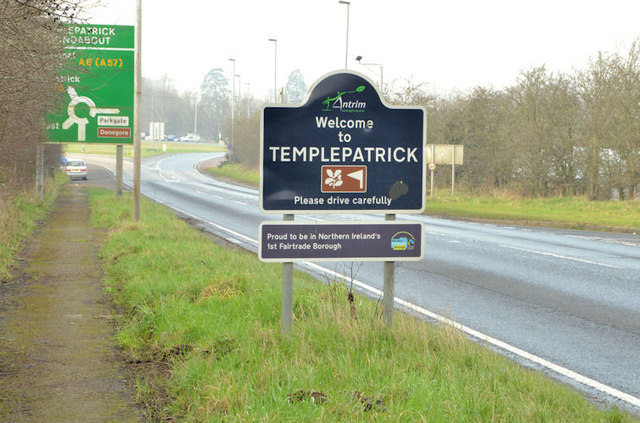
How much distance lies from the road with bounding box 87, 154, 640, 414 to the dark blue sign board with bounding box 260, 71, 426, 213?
1200mm

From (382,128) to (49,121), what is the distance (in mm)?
21762

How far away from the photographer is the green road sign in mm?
25453

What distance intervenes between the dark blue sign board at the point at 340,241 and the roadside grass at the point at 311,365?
0.58 meters

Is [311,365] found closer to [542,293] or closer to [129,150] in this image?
[542,293]

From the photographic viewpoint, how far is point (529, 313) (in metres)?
9.66

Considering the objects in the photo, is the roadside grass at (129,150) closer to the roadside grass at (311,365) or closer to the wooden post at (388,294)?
the roadside grass at (311,365)

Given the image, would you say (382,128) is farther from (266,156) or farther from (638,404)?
(638,404)

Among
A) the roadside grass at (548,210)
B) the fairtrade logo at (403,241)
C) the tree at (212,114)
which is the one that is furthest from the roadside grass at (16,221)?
the tree at (212,114)

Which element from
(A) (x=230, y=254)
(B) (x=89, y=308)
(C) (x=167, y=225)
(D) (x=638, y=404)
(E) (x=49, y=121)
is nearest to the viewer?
(D) (x=638, y=404)

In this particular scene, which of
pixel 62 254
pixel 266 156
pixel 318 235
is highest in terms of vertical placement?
pixel 266 156

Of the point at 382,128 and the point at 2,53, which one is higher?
the point at 2,53

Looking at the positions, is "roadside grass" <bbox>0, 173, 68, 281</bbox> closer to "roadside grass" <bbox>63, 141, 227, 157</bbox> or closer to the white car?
the white car

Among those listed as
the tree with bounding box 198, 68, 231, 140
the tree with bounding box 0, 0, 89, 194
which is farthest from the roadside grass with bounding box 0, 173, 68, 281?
the tree with bounding box 198, 68, 231, 140

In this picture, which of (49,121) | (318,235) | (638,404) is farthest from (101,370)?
(49,121)
